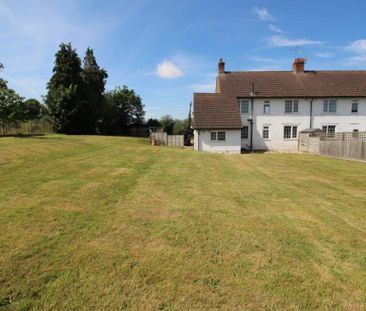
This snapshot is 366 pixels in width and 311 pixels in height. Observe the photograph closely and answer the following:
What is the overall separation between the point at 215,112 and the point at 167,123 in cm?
2236

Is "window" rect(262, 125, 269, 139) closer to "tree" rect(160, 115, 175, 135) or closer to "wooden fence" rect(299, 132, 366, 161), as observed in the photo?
"wooden fence" rect(299, 132, 366, 161)

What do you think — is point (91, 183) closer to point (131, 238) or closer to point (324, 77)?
point (131, 238)

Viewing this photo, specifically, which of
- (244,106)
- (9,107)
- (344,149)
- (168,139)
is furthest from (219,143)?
(9,107)

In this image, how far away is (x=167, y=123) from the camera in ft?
153

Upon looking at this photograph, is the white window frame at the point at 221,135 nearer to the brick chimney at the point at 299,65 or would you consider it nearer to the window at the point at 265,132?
the window at the point at 265,132

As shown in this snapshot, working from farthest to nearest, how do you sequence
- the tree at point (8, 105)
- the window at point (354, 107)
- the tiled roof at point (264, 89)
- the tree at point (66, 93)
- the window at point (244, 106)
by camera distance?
the tree at point (66, 93) → the window at point (354, 107) → the window at point (244, 106) → the tree at point (8, 105) → the tiled roof at point (264, 89)

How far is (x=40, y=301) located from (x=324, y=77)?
1279 inches

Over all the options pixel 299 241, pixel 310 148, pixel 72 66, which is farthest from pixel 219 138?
pixel 72 66

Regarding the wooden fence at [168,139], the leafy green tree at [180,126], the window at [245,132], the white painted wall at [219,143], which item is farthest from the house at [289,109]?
the leafy green tree at [180,126]

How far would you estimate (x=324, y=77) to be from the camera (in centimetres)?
2881

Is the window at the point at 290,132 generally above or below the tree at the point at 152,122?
below

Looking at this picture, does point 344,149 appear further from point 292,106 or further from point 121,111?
point 121,111

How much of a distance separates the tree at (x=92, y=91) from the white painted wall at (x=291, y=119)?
881 inches

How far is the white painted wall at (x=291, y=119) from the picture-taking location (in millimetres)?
27266
